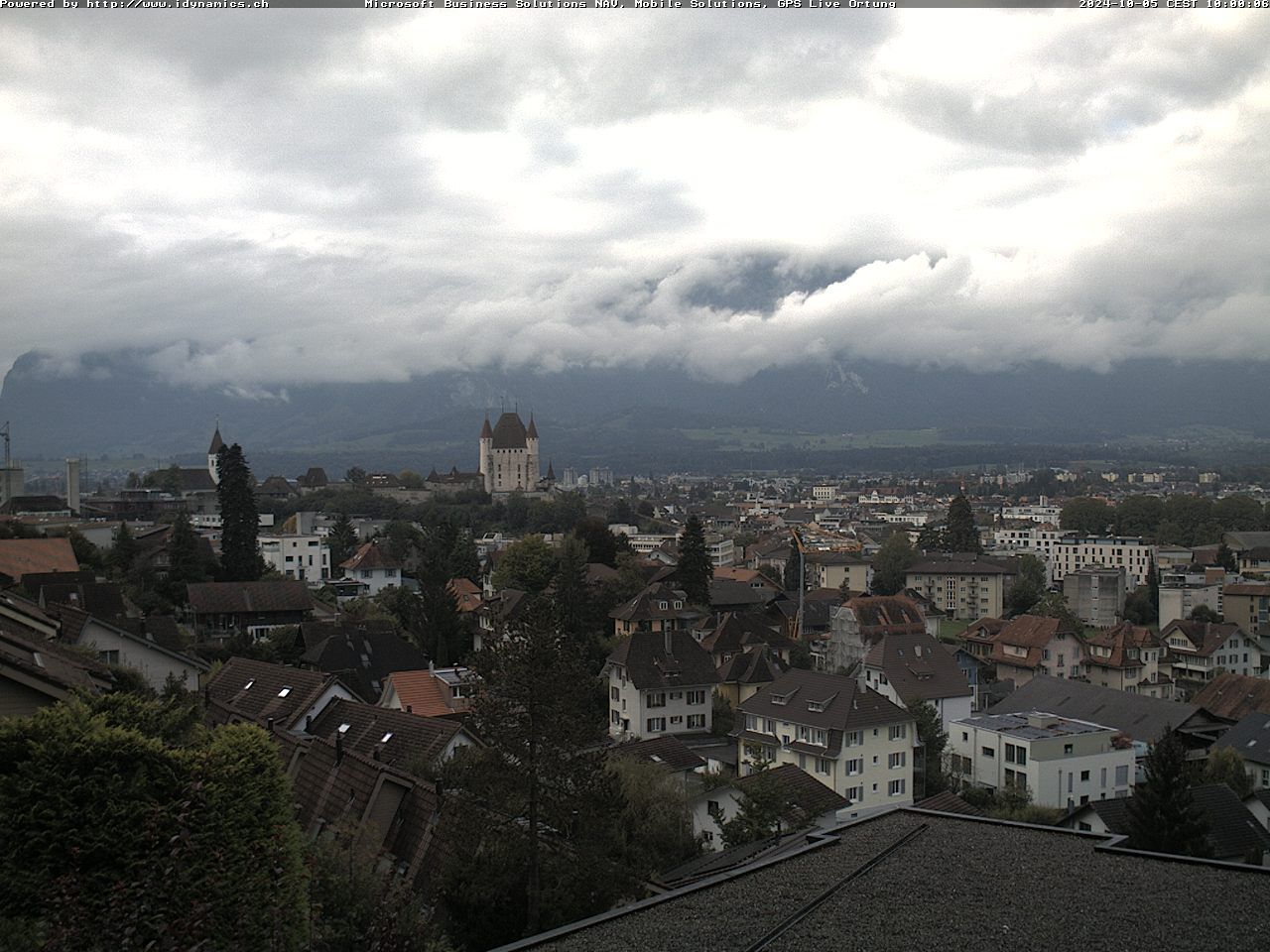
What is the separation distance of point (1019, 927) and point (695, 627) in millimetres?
38268

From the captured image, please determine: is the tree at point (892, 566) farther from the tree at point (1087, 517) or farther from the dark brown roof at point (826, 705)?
the dark brown roof at point (826, 705)

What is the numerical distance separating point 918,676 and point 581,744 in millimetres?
26468

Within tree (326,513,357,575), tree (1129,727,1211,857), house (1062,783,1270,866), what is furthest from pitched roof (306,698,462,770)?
tree (326,513,357,575)

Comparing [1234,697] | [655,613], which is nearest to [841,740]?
[655,613]

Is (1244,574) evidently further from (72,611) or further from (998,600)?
(72,611)

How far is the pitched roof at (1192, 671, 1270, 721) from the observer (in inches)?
1513

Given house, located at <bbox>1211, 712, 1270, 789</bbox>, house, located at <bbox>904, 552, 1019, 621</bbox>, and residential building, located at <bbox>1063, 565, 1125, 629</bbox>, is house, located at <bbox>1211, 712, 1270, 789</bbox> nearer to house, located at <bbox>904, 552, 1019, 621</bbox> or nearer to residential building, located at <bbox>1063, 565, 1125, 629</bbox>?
residential building, located at <bbox>1063, 565, 1125, 629</bbox>

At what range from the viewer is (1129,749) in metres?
30.2

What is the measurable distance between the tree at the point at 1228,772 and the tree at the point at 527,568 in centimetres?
2768

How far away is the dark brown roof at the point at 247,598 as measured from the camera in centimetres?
3938

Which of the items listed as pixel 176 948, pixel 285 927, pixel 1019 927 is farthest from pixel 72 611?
pixel 1019 927

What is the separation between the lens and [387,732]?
61.5 feet

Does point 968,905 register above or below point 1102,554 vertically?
above

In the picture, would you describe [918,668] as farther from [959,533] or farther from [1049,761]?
[959,533]
